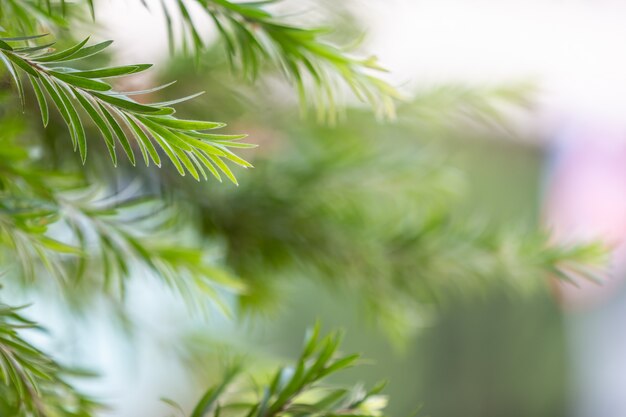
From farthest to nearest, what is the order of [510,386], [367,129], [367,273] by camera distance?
1. [510,386]
2. [367,129]
3. [367,273]

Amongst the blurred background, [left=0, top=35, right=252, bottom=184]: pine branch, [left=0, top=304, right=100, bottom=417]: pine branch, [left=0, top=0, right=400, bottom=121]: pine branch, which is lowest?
[left=0, top=304, right=100, bottom=417]: pine branch

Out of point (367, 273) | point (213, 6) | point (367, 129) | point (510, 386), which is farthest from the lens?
point (510, 386)

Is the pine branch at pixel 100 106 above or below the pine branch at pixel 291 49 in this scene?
below

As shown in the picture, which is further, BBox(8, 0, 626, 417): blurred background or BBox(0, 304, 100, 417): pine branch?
BBox(8, 0, 626, 417): blurred background

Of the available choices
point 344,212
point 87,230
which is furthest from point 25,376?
point 344,212

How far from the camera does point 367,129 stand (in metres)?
0.46

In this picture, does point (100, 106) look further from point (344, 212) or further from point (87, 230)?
point (344, 212)

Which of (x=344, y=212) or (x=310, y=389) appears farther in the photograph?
(x=344, y=212)

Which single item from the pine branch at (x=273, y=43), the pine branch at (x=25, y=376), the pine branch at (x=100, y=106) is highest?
the pine branch at (x=273, y=43)

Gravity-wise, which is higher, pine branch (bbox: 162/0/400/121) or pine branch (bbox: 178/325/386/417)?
pine branch (bbox: 162/0/400/121)

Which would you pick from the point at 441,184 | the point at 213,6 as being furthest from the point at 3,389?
the point at 441,184

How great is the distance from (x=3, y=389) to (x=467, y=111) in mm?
267

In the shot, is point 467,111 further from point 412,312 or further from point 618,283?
point 618,283

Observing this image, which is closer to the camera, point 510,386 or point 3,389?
point 3,389
